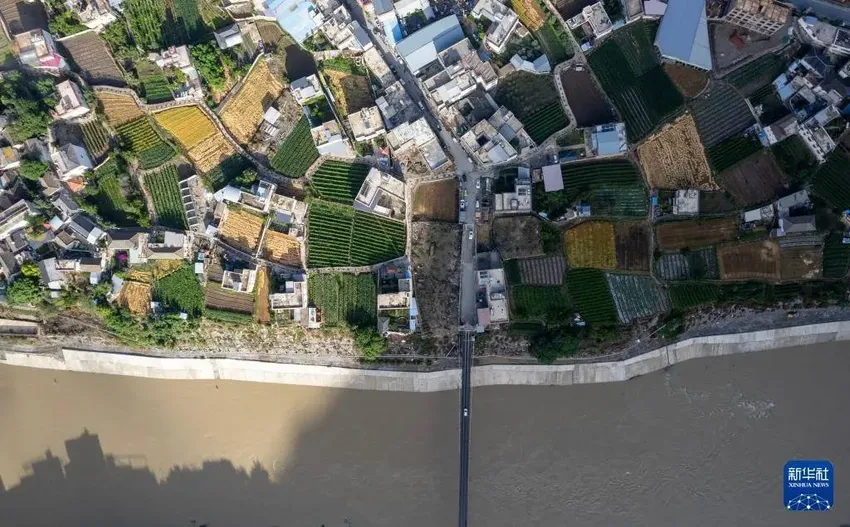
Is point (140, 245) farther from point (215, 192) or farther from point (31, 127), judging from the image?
point (31, 127)

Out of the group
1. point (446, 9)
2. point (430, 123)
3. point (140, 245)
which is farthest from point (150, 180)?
point (446, 9)

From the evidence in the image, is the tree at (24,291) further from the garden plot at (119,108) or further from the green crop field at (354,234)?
the green crop field at (354,234)

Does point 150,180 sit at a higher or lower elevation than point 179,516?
higher

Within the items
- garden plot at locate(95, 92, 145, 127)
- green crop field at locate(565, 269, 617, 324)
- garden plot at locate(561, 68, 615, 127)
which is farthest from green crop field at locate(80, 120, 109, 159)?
green crop field at locate(565, 269, 617, 324)

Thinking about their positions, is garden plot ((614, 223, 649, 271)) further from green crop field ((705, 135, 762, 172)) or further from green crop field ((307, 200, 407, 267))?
green crop field ((307, 200, 407, 267))

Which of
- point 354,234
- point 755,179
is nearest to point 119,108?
point 354,234

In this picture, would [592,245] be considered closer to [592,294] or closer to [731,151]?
[592,294]
